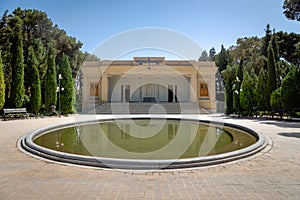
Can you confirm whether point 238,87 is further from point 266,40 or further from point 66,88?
point 266,40

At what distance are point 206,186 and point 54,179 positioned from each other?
2.46 meters

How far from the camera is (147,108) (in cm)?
2417

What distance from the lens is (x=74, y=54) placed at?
113 feet

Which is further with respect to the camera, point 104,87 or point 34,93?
point 104,87

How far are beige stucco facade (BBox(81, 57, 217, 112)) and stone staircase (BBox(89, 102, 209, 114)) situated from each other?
8.64 feet

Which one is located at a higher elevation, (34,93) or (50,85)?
(50,85)

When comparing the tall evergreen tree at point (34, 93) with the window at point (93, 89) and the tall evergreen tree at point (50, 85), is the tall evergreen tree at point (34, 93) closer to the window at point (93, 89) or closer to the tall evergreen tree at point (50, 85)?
the tall evergreen tree at point (50, 85)

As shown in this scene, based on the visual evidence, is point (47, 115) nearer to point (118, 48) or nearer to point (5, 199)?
point (118, 48)

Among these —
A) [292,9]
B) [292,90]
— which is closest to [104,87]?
[292,90]

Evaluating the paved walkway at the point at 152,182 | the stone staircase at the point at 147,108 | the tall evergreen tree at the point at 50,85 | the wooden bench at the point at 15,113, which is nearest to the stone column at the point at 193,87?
the stone staircase at the point at 147,108

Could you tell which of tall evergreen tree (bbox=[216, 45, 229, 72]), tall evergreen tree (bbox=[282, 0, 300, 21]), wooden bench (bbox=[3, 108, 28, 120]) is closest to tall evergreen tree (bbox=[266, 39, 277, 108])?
tall evergreen tree (bbox=[282, 0, 300, 21])

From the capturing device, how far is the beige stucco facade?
26984mm

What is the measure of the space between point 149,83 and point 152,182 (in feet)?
81.7

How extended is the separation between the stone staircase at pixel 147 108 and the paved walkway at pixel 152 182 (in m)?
18.2
